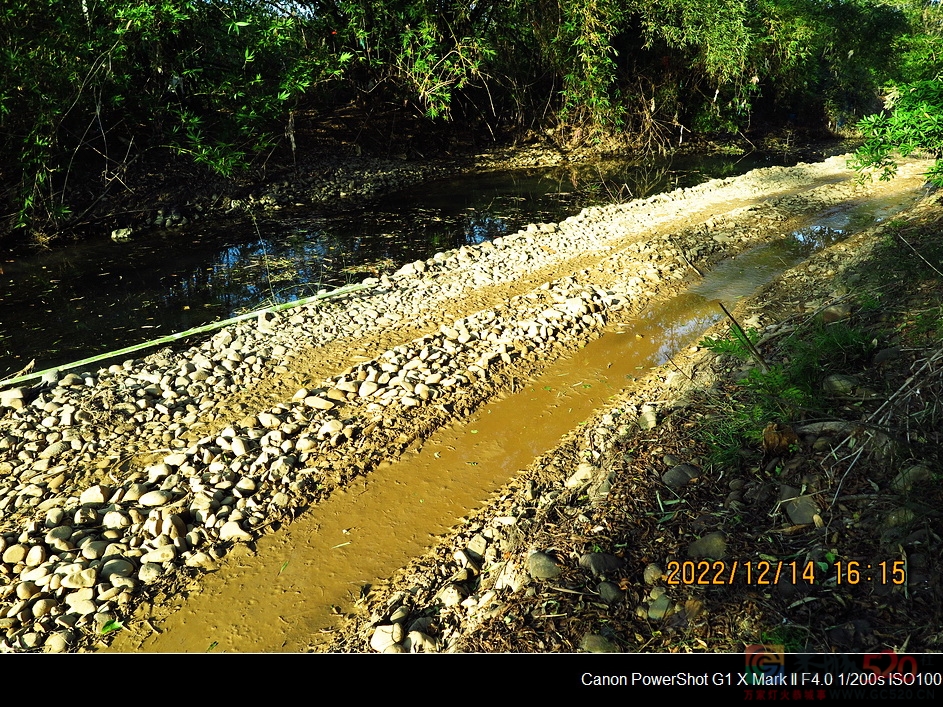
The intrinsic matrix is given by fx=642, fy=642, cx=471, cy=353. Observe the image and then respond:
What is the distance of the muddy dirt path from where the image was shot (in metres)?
3.37

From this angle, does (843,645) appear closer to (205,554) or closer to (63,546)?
(205,554)

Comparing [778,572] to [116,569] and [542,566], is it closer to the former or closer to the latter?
[542,566]

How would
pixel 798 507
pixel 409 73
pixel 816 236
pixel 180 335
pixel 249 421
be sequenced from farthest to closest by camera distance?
pixel 409 73
pixel 816 236
pixel 180 335
pixel 249 421
pixel 798 507

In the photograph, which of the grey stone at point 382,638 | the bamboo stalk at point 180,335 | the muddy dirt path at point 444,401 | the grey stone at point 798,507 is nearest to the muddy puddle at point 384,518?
the muddy dirt path at point 444,401

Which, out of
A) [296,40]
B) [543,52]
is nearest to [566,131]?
[543,52]

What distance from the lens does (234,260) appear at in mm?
8734

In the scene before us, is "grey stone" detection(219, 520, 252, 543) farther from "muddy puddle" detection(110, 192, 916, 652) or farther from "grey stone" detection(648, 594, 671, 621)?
"grey stone" detection(648, 594, 671, 621)

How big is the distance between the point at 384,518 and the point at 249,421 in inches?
57.3

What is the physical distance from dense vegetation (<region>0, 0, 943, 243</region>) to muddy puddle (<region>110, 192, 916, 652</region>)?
2591 mm

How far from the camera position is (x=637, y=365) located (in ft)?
18.4

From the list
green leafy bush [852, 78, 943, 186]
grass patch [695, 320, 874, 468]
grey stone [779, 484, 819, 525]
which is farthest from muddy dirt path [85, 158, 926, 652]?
green leafy bush [852, 78, 943, 186]

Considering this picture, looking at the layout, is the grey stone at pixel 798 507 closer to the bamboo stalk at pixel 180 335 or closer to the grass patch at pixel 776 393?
the grass patch at pixel 776 393

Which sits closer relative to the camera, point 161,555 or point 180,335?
point 161,555

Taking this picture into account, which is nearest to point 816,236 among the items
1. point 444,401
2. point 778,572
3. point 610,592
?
point 444,401
